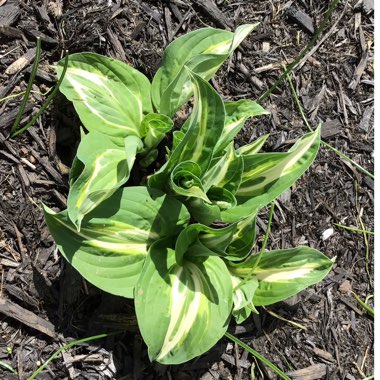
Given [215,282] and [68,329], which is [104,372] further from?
[215,282]

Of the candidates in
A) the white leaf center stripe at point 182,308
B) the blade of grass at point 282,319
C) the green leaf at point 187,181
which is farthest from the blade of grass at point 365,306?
the green leaf at point 187,181

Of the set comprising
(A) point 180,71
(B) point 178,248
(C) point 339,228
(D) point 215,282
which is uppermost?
(A) point 180,71

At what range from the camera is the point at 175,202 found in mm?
1833

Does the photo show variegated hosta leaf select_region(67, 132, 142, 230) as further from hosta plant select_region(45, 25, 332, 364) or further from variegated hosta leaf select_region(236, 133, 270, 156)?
variegated hosta leaf select_region(236, 133, 270, 156)

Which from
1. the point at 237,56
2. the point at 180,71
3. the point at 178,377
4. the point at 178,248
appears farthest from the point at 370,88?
the point at 178,377

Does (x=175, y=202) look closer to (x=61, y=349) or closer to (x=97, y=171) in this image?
(x=97, y=171)

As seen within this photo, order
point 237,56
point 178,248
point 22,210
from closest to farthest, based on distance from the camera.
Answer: point 178,248, point 22,210, point 237,56

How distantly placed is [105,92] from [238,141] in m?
0.59

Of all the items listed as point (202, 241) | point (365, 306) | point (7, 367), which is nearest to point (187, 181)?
point (202, 241)

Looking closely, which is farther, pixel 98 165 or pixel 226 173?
pixel 226 173

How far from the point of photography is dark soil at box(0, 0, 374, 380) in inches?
76.8

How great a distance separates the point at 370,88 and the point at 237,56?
63 centimetres

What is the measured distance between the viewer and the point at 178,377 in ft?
6.73

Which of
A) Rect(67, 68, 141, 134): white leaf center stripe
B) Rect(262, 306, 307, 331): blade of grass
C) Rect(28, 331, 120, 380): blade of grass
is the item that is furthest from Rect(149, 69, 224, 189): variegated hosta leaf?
Rect(262, 306, 307, 331): blade of grass
